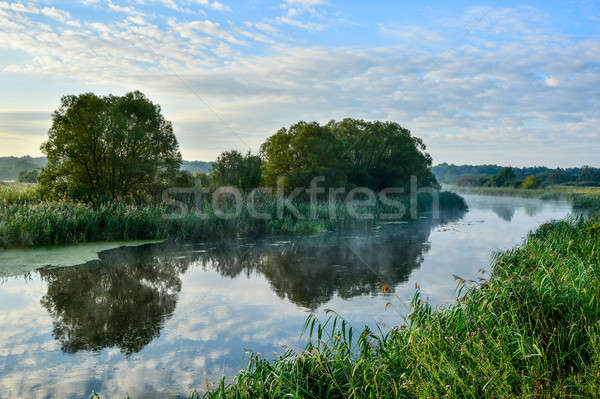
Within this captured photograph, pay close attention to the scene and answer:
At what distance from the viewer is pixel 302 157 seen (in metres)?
23.1

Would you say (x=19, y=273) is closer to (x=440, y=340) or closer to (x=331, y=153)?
(x=440, y=340)

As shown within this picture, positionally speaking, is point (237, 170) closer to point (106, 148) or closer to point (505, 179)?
point (106, 148)

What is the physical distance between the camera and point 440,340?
3.69 meters

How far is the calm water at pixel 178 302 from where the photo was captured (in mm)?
4397

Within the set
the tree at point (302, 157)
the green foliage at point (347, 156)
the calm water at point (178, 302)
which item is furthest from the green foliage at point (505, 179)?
the calm water at point (178, 302)

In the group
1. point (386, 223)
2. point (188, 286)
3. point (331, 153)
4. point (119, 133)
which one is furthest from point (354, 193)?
point (188, 286)

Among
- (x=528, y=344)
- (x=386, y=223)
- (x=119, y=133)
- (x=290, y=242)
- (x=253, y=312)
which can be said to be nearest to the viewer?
(x=528, y=344)

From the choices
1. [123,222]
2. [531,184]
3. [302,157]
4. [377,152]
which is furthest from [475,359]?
[531,184]

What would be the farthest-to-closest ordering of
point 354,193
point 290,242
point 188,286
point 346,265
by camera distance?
point 354,193 → point 290,242 → point 346,265 → point 188,286

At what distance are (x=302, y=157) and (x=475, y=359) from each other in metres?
20.4

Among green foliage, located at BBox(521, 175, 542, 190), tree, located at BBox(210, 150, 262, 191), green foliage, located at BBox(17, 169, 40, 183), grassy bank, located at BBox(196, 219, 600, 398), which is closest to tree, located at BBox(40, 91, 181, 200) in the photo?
tree, located at BBox(210, 150, 262, 191)

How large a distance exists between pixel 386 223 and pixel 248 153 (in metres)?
9.71

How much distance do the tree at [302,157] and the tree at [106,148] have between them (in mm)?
7023

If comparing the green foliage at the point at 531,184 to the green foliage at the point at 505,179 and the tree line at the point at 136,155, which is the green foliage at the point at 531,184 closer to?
the green foliage at the point at 505,179
